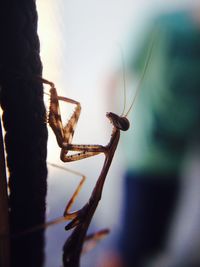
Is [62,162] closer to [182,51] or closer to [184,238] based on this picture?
[182,51]

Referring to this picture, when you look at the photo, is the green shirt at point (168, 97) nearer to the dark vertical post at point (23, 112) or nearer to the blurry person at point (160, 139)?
the blurry person at point (160, 139)

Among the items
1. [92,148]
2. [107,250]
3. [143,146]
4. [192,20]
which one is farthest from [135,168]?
[192,20]

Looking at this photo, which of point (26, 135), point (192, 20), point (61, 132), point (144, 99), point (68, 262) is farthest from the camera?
point (144, 99)

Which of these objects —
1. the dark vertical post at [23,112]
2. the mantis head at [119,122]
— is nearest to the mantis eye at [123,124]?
the mantis head at [119,122]

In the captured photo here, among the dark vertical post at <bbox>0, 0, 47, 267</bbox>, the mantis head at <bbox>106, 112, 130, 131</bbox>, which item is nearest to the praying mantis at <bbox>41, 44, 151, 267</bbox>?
the mantis head at <bbox>106, 112, 130, 131</bbox>

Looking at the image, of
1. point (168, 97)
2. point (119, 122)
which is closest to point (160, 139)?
point (168, 97)

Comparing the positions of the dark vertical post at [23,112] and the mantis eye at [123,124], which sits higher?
the dark vertical post at [23,112]
